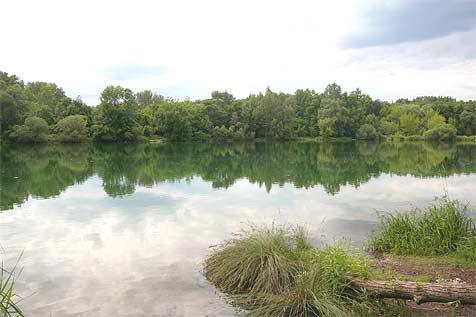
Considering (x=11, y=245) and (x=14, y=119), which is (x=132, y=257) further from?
(x=14, y=119)

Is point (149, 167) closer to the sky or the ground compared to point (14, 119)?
closer to the ground

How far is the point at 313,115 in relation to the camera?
9600 centimetres

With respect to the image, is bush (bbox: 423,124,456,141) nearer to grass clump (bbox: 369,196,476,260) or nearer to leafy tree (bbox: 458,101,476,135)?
leafy tree (bbox: 458,101,476,135)

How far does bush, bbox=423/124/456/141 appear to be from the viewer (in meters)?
84.8

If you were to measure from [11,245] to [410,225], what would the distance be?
1107 cm

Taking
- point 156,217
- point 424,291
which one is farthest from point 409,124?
point 424,291

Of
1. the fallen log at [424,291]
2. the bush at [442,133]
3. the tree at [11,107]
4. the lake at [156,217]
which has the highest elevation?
the tree at [11,107]

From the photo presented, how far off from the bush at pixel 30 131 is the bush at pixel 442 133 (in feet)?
238

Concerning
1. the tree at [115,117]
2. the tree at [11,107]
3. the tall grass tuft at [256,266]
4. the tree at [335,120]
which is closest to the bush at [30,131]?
the tree at [11,107]

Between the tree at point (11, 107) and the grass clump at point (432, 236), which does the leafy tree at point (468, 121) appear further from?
the grass clump at point (432, 236)

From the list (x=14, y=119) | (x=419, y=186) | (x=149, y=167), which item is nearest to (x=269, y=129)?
(x=14, y=119)

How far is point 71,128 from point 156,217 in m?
53.3

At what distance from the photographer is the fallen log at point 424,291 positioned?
6.61 m

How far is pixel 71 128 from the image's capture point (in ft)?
208
